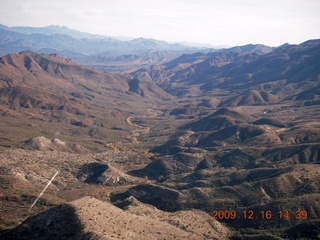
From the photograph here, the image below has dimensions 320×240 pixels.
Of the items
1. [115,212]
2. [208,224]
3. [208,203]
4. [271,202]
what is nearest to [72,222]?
[115,212]

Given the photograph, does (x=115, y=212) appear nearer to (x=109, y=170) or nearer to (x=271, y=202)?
(x=271, y=202)

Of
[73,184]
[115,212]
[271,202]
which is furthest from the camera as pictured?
[73,184]

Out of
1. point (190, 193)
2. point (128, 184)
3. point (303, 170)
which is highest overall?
point (303, 170)

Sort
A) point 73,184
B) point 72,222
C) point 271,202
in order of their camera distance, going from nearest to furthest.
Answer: point 72,222 < point 271,202 < point 73,184
